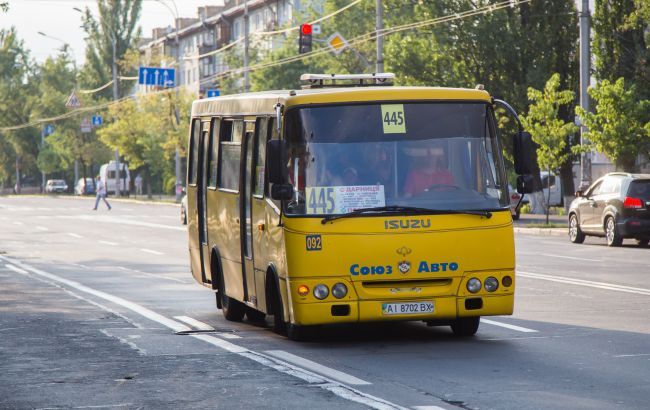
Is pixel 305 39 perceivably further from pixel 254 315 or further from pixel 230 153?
pixel 230 153

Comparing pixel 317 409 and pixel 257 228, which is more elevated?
pixel 257 228

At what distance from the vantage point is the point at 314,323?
41.2ft

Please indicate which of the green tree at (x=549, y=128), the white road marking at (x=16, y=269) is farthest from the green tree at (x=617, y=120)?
the white road marking at (x=16, y=269)

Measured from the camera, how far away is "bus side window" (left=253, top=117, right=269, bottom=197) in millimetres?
13695

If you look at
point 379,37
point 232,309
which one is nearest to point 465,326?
point 232,309

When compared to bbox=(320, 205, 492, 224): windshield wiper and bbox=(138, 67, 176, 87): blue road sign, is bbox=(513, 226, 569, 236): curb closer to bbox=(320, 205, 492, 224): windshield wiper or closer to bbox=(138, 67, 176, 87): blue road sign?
bbox=(320, 205, 492, 224): windshield wiper

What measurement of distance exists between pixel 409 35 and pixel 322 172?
4360cm

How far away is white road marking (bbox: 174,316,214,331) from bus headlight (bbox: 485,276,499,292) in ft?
10.4

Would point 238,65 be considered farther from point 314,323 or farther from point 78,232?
point 314,323

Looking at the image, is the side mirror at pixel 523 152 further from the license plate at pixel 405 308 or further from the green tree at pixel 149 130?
the green tree at pixel 149 130

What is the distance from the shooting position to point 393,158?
12883mm

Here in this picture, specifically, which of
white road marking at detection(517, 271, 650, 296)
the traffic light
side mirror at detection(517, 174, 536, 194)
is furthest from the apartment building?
side mirror at detection(517, 174, 536, 194)

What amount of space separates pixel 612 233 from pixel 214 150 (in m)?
16.6

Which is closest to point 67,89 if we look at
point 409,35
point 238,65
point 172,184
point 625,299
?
point 172,184
